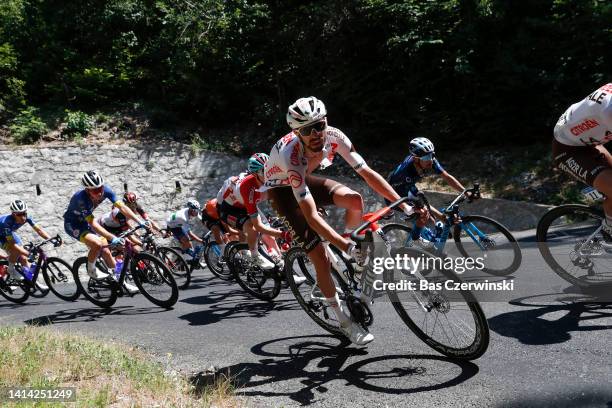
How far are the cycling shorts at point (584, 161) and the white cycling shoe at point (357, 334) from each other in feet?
8.75

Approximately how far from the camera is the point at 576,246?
5.52 metres

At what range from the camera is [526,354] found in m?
4.23

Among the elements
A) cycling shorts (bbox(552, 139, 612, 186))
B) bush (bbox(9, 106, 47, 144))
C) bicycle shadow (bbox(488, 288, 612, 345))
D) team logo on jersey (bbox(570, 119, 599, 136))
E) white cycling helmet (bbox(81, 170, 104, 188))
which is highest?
bush (bbox(9, 106, 47, 144))

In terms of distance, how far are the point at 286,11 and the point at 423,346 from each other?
52.7 feet

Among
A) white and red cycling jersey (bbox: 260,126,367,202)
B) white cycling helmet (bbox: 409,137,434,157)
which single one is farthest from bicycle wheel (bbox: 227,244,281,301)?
white cycling helmet (bbox: 409,137,434,157)

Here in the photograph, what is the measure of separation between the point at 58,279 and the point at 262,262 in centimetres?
Result: 532

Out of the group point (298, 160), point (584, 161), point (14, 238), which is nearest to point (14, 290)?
point (14, 238)

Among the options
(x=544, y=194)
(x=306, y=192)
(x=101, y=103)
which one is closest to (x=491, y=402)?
(x=306, y=192)

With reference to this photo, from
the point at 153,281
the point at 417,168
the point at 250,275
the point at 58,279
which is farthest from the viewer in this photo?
the point at 58,279

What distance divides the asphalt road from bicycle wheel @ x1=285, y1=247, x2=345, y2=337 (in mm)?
205

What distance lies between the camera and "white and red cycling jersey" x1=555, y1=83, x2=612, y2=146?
188 inches

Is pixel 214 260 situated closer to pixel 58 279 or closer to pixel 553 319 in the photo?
pixel 58 279

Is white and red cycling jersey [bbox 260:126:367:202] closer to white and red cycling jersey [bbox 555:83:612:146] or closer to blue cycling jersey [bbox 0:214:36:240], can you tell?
white and red cycling jersey [bbox 555:83:612:146]

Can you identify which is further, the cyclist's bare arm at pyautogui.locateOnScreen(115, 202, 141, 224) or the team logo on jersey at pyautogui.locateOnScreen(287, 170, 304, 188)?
the cyclist's bare arm at pyautogui.locateOnScreen(115, 202, 141, 224)
